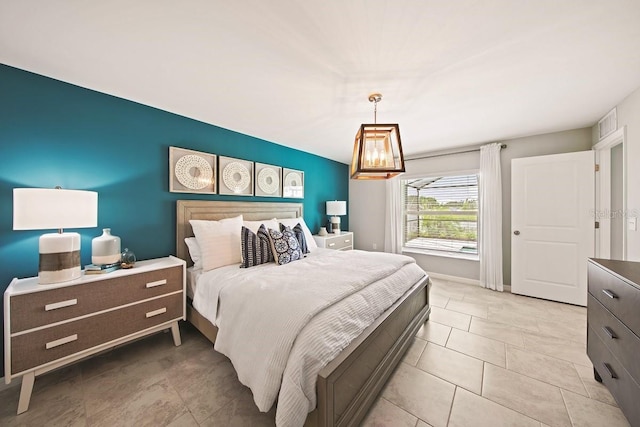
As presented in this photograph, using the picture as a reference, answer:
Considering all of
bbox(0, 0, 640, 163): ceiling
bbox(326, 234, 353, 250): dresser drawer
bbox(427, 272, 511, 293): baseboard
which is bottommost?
bbox(427, 272, 511, 293): baseboard

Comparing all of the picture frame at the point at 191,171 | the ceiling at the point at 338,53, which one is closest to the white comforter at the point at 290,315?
the picture frame at the point at 191,171

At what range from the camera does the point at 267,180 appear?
134 inches

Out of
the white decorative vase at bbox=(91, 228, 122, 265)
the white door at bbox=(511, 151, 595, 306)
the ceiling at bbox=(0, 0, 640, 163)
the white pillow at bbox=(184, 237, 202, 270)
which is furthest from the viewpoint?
the white door at bbox=(511, 151, 595, 306)

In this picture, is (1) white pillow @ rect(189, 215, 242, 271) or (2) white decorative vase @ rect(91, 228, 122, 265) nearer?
(2) white decorative vase @ rect(91, 228, 122, 265)

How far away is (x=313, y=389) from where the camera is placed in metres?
1.11

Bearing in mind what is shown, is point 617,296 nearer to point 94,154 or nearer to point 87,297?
point 87,297

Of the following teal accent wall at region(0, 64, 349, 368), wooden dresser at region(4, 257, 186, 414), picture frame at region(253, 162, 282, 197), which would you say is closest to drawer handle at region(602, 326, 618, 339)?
wooden dresser at region(4, 257, 186, 414)

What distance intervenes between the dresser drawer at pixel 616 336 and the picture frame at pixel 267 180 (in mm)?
3415

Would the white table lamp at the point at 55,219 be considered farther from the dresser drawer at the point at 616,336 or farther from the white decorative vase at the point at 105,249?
the dresser drawer at the point at 616,336

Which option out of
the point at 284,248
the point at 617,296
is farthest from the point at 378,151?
the point at 617,296

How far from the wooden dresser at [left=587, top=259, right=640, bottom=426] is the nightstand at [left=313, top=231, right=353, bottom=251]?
290 cm

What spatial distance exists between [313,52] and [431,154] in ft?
10.7

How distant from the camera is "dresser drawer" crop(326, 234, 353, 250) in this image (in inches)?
155

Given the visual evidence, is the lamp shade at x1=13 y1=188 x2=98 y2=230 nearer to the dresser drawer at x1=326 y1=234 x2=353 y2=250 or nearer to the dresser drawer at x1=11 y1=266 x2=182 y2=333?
the dresser drawer at x1=11 y1=266 x2=182 y2=333
